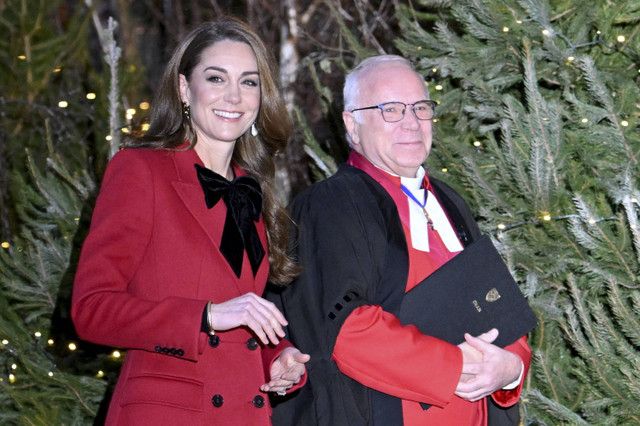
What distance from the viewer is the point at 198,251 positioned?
2627mm

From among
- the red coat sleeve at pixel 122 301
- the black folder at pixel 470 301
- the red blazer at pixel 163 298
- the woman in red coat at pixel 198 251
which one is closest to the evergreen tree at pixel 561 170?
the black folder at pixel 470 301

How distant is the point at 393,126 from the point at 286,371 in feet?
3.40

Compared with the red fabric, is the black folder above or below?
above

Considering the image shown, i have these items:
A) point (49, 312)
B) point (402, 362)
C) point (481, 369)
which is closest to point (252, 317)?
point (402, 362)

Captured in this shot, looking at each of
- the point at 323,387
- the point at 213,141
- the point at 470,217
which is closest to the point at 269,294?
the point at 323,387

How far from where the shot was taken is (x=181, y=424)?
2.50 m

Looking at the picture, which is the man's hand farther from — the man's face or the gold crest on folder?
the man's face

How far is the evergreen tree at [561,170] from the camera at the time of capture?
358cm

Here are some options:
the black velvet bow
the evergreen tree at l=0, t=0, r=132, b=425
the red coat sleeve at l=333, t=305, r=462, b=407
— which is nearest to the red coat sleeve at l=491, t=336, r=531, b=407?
the red coat sleeve at l=333, t=305, r=462, b=407

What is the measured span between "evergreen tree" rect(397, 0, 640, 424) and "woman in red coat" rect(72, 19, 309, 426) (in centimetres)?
129

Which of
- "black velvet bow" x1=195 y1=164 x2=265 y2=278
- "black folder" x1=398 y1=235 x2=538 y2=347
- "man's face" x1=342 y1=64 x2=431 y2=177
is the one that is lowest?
"black folder" x1=398 y1=235 x2=538 y2=347

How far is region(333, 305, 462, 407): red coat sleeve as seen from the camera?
9.33 feet

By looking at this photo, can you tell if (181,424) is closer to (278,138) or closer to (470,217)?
(278,138)

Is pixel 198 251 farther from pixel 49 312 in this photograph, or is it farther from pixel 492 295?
pixel 49 312
